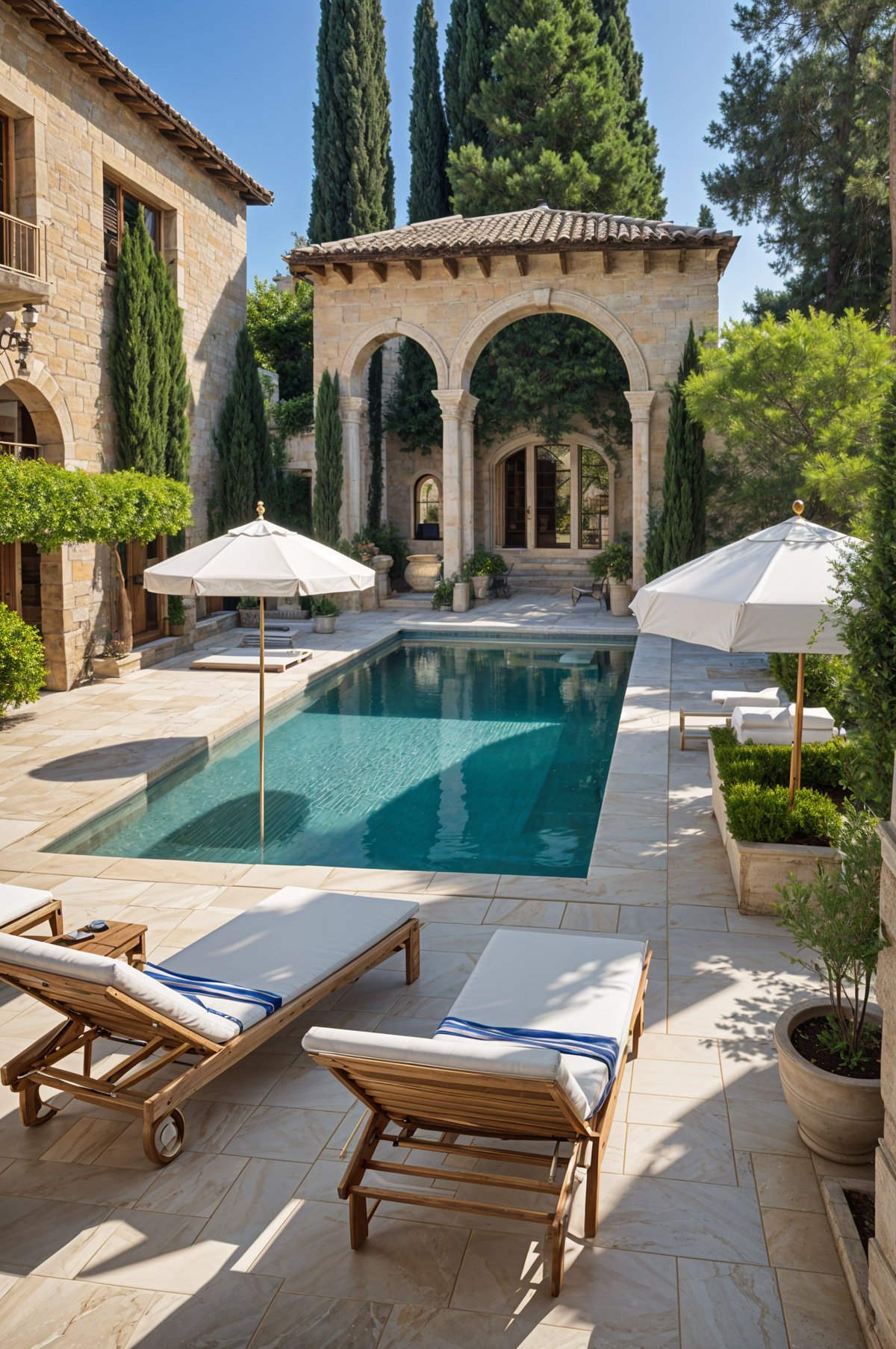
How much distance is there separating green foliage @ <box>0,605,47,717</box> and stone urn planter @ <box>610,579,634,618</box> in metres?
11.9

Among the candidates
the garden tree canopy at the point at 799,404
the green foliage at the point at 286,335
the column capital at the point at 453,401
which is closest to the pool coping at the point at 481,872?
the garden tree canopy at the point at 799,404

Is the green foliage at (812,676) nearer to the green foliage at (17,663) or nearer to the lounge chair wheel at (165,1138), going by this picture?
the lounge chair wheel at (165,1138)

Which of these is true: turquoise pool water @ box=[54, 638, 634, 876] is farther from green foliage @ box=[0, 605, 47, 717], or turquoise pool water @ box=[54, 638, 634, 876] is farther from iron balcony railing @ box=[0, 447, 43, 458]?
iron balcony railing @ box=[0, 447, 43, 458]

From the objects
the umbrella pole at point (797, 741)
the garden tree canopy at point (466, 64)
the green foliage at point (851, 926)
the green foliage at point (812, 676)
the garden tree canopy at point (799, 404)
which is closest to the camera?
the green foliage at point (851, 926)

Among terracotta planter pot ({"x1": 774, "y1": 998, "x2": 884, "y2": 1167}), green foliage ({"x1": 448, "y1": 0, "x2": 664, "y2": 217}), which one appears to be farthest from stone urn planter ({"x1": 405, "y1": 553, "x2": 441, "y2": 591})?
terracotta planter pot ({"x1": 774, "y1": 998, "x2": 884, "y2": 1167})

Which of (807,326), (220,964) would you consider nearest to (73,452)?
(807,326)

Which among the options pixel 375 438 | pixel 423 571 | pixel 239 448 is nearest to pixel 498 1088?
pixel 239 448

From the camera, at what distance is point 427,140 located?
29.6m

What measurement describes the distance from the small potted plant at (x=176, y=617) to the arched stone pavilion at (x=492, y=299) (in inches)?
211

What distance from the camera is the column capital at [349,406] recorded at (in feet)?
71.1

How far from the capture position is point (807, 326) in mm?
14414

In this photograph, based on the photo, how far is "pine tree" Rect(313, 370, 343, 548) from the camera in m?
21.5

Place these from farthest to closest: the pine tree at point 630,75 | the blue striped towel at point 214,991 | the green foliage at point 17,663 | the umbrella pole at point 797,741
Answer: the pine tree at point 630,75 → the green foliage at point 17,663 → the umbrella pole at point 797,741 → the blue striped towel at point 214,991

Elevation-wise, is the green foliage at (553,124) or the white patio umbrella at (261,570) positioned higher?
the green foliage at (553,124)
